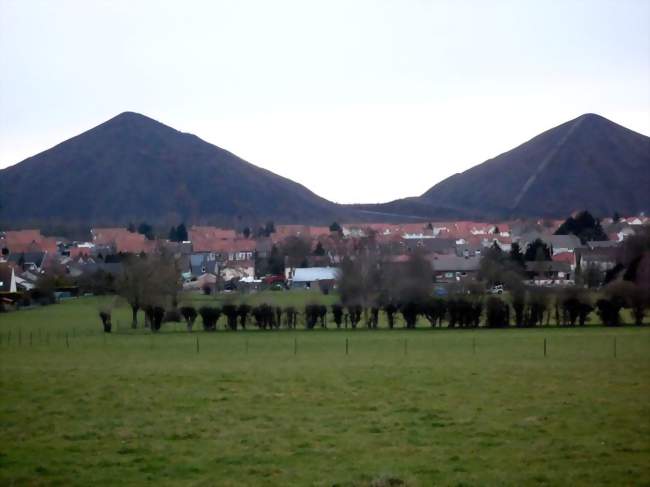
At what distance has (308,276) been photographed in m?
87.2

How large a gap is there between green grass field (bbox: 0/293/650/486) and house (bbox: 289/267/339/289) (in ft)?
184

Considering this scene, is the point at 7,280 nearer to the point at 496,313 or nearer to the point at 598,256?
the point at 496,313

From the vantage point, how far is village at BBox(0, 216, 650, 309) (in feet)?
242

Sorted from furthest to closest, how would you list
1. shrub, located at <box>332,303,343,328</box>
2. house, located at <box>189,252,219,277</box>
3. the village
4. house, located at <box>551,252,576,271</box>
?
house, located at <box>189,252,219,277</box>
house, located at <box>551,252,576,271</box>
the village
shrub, located at <box>332,303,343,328</box>

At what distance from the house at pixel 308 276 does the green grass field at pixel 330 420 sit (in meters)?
56.2

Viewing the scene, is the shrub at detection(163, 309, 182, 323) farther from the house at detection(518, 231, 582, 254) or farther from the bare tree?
the house at detection(518, 231, 582, 254)

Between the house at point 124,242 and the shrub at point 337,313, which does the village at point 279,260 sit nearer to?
the house at point 124,242

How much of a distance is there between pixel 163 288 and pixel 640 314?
2737 centimetres

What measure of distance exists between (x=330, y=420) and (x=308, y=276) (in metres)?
72.8

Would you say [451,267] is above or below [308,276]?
above

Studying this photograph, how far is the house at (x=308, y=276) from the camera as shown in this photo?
8469 centimetres

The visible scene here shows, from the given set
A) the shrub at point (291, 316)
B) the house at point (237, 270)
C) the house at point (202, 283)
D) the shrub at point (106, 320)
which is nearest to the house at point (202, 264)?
the house at point (237, 270)

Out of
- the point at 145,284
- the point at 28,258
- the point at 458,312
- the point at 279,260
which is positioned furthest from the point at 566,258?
the point at 28,258

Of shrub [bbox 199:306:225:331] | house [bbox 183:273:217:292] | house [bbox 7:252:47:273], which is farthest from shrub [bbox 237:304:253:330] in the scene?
house [bbox 7:252:47:273]
